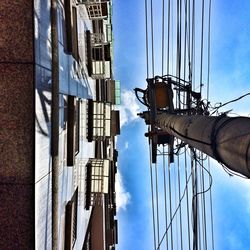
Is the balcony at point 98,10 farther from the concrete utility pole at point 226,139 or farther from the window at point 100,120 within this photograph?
the concrete utility pole at point 226,139

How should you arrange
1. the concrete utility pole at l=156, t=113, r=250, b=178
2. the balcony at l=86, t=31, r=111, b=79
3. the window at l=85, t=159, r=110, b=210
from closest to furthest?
the concrete utility pole at l=156, t=113, r=250, b=178, the window at l=85, t=159, r=110, b=210, the balcony at l=86, t=31, r=111, b=79

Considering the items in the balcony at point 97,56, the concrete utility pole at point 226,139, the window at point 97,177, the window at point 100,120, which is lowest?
the window at point 97,177

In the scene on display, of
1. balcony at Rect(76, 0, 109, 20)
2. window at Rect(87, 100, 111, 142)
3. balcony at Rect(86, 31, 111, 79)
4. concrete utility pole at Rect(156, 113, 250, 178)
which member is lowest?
concrete utility pole at Rect(156, 113, 250, 178)

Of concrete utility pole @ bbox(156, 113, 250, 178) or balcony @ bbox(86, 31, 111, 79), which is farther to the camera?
balcony @ bbox(86, 31, 111, 79)

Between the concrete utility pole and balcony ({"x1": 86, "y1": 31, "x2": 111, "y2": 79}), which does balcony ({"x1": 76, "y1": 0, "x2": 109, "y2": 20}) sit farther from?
the concrete utility pole

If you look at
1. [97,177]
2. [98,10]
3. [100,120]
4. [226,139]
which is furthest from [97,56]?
[226,139]

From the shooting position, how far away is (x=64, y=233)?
11.4 m

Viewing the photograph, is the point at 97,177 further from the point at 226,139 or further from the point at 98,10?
the point at 226,139

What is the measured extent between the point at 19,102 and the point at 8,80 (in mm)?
528

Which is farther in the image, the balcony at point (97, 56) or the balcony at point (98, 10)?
→ the balcony at point (98, 10)

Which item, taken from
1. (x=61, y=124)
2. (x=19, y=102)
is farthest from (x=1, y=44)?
(x=61, y=124)

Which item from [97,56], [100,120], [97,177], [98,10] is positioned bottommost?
[97,177]

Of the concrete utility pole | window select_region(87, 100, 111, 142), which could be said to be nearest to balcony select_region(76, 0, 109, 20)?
window select_region(87, 100, 111, 142)

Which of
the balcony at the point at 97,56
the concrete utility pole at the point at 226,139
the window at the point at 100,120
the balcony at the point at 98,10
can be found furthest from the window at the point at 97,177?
the concrete utility pole at the point at 226,139
